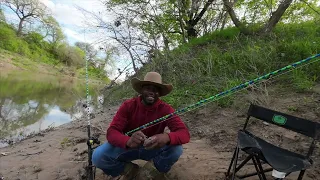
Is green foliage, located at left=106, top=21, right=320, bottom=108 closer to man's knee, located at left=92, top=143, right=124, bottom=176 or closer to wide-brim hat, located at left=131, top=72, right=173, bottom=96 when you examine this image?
wide-brim hat, located at left=131, top=72, right=173, bottom=96

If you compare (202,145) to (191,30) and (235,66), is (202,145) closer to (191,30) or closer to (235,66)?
(235,66)

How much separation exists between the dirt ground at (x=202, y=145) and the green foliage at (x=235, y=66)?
0.50 m

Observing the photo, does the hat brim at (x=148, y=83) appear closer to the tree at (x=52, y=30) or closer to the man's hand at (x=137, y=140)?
the man's hand at (x=137, y=140)

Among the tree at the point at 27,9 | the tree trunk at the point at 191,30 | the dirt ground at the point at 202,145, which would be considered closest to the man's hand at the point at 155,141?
the dirt ground at the point at 202,145

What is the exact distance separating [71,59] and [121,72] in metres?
31.9

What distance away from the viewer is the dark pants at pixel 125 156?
2820mm

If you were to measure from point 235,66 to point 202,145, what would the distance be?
3185mm

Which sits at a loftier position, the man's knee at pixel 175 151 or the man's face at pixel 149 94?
the man's face at pixel 149 94

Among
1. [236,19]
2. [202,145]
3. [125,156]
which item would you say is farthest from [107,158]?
[236,19]

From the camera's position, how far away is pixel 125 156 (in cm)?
287

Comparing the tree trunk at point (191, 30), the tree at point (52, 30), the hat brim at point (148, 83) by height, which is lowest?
the hat brim at point (148, 83)

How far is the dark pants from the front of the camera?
9.25ft

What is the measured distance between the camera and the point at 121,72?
921 cm

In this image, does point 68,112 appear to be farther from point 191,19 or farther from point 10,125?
A: point 191,19
